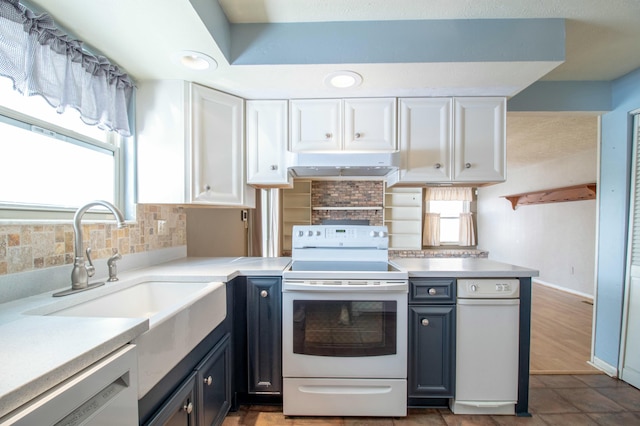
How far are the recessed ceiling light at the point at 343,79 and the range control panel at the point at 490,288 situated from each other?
1.42 meters

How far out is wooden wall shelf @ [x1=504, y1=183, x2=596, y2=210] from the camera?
4.06 meters

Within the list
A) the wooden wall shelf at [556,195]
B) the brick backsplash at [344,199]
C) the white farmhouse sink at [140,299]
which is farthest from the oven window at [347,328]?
the wooden wall shelf at [556,195]

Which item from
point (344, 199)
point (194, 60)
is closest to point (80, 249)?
point (194, 60)

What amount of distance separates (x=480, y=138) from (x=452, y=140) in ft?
0.64

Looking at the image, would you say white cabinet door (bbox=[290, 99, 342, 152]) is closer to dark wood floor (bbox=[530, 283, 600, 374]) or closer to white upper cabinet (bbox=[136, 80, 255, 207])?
white upper cabinet (bbox=[136, 80, 255, 207])

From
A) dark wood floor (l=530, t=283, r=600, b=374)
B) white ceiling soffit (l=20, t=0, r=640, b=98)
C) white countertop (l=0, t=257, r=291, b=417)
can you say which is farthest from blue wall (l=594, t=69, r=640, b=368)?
white countertop (l=0, t=257, r=291, b=417)

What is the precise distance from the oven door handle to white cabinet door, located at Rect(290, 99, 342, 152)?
93 centimetres

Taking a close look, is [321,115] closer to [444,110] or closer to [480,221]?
[444,110]

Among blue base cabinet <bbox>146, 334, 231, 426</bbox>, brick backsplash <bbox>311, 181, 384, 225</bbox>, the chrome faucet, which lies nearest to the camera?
blue base cabinet <bbox>146, 334, 231, 426</bbox>

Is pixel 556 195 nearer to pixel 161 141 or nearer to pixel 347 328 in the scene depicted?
pixel 347 328

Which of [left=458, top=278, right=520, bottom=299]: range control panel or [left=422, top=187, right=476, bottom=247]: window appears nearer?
[left=458, top=278, right=520, bottom=299]: range control panel

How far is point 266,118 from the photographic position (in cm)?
190

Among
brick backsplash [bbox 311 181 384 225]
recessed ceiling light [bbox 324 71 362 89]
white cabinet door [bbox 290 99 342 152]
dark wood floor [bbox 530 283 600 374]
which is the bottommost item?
dark wood floor [bbox 530 283 600 374]

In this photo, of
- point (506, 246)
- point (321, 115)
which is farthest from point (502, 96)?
point (506, 246)
